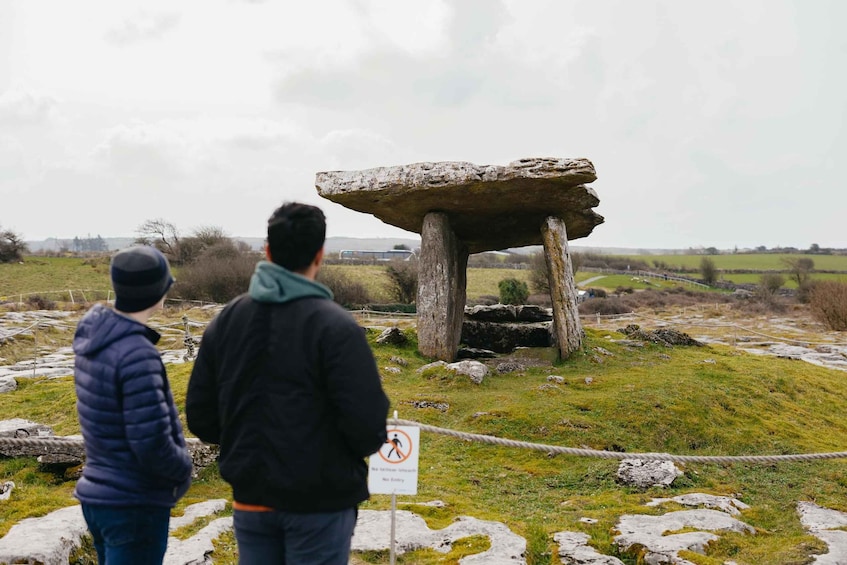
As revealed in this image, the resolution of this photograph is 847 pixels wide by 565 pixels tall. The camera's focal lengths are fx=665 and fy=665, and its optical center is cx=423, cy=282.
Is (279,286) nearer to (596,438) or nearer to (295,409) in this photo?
(295,409)

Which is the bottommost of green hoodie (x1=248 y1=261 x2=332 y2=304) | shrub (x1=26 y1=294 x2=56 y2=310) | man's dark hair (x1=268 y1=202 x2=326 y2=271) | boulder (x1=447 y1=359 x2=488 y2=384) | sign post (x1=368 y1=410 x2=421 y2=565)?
shrub (x1=26 y1=294 x2=56 y2=310)

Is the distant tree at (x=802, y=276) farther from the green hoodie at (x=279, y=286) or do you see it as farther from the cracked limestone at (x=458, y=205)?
the green hoodie at (x=279, y=286)

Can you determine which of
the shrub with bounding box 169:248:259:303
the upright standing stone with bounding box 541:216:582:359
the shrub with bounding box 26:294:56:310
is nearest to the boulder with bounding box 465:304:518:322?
the upright standing stone with bounding box 541:216:582:359

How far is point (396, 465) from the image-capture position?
15.1 feet

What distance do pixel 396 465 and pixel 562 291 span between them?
9654mm

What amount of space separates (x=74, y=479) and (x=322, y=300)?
18.2 feet

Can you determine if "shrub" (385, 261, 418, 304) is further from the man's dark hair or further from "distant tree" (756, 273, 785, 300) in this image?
the man's dark hair

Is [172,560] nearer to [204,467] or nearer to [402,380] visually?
[204,467]

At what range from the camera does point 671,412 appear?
31.4 feet

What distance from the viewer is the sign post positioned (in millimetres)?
4555

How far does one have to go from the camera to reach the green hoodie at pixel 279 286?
274 cm

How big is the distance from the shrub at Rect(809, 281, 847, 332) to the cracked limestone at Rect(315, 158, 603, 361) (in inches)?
704

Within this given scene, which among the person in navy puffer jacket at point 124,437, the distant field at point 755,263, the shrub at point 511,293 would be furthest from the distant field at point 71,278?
the person in navy puffer jacket at point 124,437

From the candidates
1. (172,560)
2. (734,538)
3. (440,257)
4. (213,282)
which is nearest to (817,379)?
(440,257)
